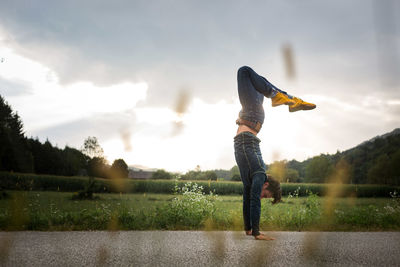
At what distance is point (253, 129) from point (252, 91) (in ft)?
1.53

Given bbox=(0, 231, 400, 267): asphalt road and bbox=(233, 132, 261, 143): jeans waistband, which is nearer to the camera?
bbox=(0, 231, 400, 267): asphalt road

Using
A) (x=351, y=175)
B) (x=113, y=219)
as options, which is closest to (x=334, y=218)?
(x=113, y=219)

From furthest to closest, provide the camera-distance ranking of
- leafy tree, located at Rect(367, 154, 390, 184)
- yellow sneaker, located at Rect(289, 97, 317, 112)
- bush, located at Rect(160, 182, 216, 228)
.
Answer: leafy tree, located at Rect(367, 154, 390, 184), bush, located at Rect(160, 182, 216, 228), yellow sneaker, located at Rect(289, 97, 317, 112)

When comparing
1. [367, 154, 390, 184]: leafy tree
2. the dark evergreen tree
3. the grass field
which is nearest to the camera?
the grass field

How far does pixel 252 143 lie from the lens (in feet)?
11.9

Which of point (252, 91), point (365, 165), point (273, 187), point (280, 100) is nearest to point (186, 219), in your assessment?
point (273, 187)

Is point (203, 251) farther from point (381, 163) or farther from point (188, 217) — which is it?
point (381, 163)

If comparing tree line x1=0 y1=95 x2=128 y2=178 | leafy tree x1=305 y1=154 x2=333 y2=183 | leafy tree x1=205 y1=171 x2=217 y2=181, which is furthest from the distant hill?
tree line x1=0 y1=95 x2=128 y2=178

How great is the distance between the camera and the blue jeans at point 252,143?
360 centimetres

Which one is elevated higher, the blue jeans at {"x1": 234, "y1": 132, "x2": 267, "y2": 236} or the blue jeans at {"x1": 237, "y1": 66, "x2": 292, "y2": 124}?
the blue jeans at {"x1": 237, "y1": 66, "x2": 292, "y2": 124}

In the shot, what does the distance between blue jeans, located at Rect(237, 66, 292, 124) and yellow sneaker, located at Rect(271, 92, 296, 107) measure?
0.05 meters

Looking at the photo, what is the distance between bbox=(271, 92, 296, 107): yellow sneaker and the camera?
350 cm

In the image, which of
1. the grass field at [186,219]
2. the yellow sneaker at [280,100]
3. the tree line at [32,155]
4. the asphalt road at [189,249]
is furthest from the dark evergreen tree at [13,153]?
the yellow sneaker at [280,100]

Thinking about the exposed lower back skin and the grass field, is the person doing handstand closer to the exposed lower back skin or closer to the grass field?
the exposed lower back skin
